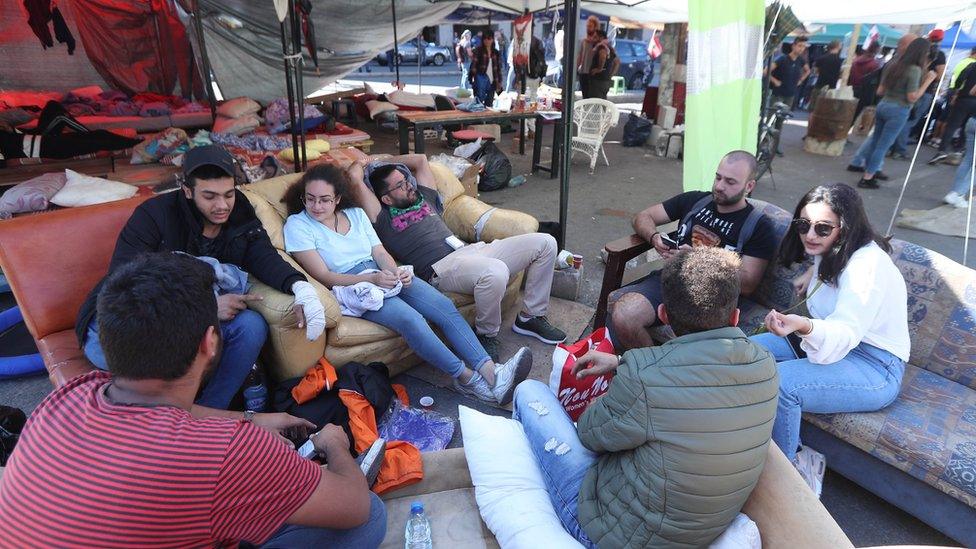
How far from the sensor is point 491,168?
6617 mm

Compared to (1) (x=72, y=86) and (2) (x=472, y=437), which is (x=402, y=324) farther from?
(1) (x=72, y=86)

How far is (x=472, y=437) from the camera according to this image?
198cm

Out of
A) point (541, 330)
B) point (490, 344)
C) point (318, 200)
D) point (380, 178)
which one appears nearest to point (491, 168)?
point (380, 178)

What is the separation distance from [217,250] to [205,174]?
0.42 m

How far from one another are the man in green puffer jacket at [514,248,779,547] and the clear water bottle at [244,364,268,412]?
171cm

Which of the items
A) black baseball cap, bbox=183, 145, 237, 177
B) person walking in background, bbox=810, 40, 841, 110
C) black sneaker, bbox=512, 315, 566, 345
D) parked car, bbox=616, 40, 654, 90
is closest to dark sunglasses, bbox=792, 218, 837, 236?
black sneaker, bbox=512, 315, 566, 345

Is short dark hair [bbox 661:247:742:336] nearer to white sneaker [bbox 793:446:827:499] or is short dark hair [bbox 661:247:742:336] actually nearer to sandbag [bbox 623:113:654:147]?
white sneaker [bbox 793:446:827:499]

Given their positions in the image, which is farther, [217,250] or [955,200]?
[955,200]

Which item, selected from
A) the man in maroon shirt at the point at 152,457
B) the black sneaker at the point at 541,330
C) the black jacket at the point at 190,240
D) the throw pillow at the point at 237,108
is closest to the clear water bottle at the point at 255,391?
the black jacket at the point at 190,240

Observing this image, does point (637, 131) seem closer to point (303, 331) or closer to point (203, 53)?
point (203, 53)

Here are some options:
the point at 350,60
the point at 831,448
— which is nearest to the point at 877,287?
the point at 831,448

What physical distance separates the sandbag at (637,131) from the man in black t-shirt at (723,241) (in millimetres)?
6532

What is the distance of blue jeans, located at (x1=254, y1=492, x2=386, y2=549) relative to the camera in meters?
1.46

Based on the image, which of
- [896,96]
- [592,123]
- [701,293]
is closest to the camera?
[701,293]
